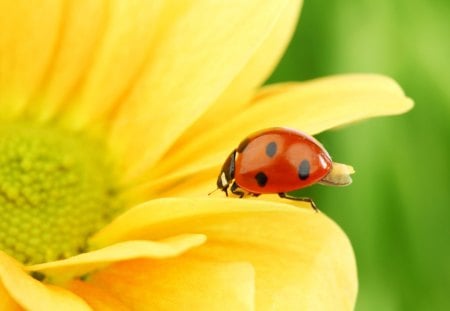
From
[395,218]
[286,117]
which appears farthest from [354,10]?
A: [286,117]

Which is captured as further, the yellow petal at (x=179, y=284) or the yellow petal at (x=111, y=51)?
the yellow petal at (x=111, y=51)

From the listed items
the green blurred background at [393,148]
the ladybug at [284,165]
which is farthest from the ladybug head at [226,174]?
the green blurred background at [393,148]

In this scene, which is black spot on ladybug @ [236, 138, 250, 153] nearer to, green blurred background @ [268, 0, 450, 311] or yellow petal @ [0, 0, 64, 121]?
yellow petal @ [0, 0, 64, 121]

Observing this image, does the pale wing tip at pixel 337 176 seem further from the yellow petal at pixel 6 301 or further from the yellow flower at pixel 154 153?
the yellow petal at pixel 6 301

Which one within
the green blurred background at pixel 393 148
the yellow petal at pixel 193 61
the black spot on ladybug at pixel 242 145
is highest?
the yellow petal at pixel 193 61

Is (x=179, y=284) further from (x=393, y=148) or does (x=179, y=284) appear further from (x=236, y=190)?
(x=393, y=148)

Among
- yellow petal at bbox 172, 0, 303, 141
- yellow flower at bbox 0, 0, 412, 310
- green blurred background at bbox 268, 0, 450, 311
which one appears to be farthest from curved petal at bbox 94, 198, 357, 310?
green blurred background at bbox 268, 0, 450, 311
